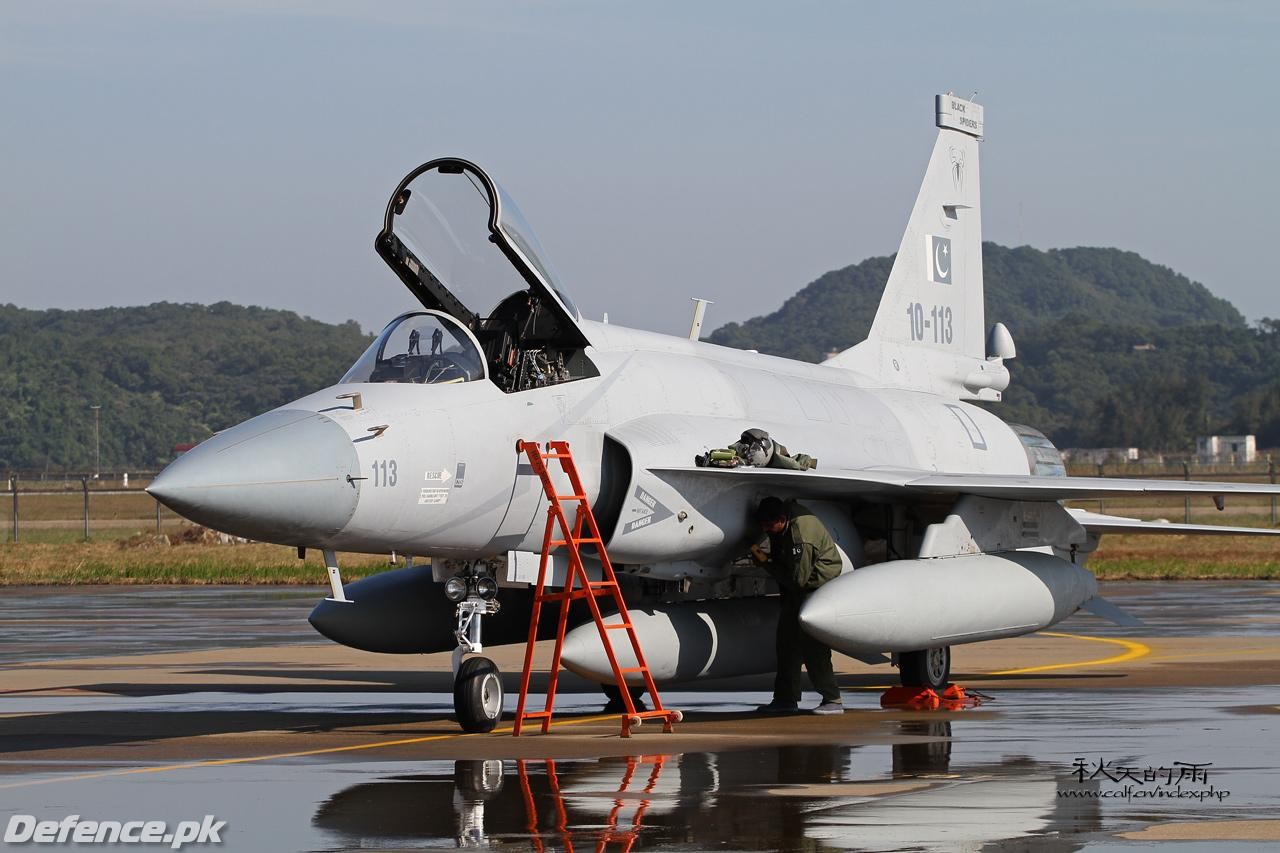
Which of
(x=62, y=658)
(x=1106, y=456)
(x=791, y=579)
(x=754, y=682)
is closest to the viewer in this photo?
(x=791, y=579)

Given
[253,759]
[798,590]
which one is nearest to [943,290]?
[798,590]

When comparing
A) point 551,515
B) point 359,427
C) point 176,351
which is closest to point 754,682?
point 551,515

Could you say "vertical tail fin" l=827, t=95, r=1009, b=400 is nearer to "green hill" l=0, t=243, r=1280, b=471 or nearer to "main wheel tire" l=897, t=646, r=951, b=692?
"main wheel tire" l=897, t=646, r=951, b=692

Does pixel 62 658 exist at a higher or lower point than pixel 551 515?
lower

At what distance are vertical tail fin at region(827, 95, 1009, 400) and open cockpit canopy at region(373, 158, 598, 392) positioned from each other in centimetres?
586

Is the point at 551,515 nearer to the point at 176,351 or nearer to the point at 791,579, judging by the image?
the point at 791,579

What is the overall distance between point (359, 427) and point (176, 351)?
549 feet

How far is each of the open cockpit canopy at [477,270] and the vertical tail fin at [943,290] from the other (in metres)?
5.86

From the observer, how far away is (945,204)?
20.0 m

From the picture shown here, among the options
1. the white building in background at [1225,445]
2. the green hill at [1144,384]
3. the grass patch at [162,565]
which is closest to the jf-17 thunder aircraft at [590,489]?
the grass patch at [162,565]

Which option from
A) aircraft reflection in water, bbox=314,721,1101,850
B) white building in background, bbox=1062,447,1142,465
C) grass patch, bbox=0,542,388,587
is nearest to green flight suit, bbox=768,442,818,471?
aircraft reflection in water, bbox=314,721,1101,850

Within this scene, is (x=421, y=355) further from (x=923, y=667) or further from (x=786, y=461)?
(x=923, y=667)

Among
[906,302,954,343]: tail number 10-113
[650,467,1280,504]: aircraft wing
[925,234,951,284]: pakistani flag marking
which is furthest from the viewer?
[925,234,951,284]: pakistani flag marking

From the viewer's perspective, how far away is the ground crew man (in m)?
13.9
